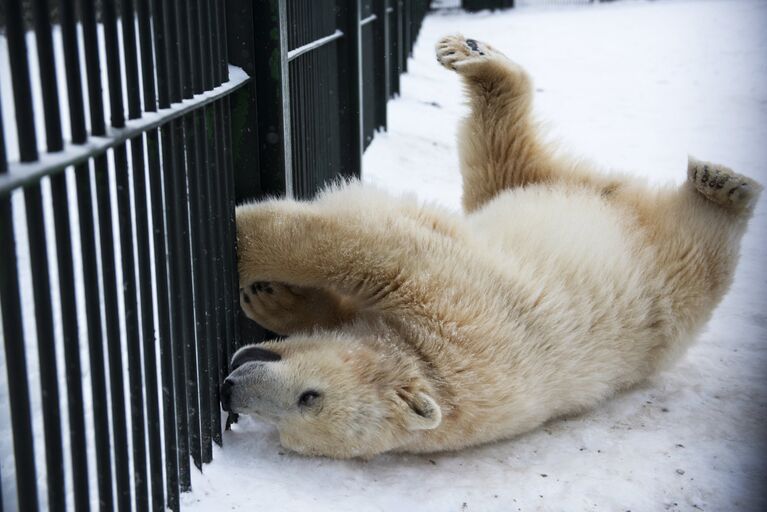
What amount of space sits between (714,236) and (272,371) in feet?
6.96

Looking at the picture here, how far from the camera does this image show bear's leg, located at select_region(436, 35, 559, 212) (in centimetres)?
425

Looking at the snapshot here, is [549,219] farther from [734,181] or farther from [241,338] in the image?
[241,338]

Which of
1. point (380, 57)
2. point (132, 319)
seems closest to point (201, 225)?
point (132, 319)

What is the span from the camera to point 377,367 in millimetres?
2951

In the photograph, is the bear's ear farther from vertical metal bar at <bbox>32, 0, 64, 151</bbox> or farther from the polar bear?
vertical metal bar at <bbox>32, 0, 64, 151</bbox>

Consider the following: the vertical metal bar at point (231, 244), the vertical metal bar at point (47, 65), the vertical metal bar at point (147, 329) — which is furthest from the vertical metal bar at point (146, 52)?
the vertical metal bar at point (231, 244)

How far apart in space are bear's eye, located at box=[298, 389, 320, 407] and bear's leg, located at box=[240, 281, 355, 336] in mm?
551

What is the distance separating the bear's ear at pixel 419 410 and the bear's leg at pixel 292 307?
57cm

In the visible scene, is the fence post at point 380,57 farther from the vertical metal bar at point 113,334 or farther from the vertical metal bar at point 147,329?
the vertical metal bar at point 113,334

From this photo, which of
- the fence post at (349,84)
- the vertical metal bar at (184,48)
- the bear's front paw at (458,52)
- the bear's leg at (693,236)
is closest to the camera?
the vertical metal bar at (184,48)

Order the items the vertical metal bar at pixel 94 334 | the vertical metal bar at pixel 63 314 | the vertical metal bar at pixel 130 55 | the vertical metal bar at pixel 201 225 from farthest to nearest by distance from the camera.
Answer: the vertical metal bar at pixel 201 225
the vertical metal bar at pixel 130 55
the vertical metal bar at pixel 94 334
the vertical metal bar at pixel 63 314

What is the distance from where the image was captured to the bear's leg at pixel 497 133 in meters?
4.25

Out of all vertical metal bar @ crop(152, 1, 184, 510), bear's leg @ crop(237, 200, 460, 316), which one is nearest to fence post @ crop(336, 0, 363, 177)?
bear's leg @ crop(237, 200, 460, 316)

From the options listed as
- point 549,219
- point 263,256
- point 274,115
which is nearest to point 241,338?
point 263,256
